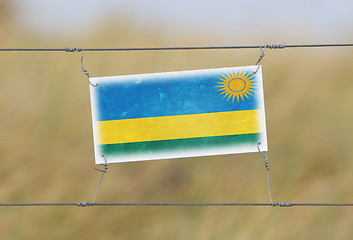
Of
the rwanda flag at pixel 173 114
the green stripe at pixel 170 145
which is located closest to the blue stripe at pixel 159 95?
the rwanda flag at pixel 173 114

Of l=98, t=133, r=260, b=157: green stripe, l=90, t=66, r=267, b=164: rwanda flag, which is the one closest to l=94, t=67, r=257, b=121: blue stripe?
l=90, t=66, r=267, b=164: rwanda flag

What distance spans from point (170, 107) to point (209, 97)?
236 mm

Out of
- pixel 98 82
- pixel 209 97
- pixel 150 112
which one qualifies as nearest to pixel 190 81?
pixel 209 97

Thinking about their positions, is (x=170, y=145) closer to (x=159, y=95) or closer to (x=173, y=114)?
(x=173, y=114)

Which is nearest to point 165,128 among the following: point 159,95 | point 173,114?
point 173,114

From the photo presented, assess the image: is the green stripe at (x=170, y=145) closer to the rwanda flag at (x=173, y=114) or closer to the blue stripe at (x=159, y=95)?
the rwanda flag at (x=173, y=114)

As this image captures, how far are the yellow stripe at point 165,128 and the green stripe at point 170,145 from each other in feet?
0.08

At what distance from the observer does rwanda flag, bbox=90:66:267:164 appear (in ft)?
7.70

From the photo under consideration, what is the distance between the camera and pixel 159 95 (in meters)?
2.37

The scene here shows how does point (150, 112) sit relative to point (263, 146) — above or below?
above

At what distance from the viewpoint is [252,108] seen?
7.66 ft

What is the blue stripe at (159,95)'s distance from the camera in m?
2.37

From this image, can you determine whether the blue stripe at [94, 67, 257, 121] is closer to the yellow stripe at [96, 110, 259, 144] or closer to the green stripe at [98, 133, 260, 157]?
the yellow stripe at [96, 110, 259, 144]

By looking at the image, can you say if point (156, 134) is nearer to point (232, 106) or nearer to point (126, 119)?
point (126, 119)
